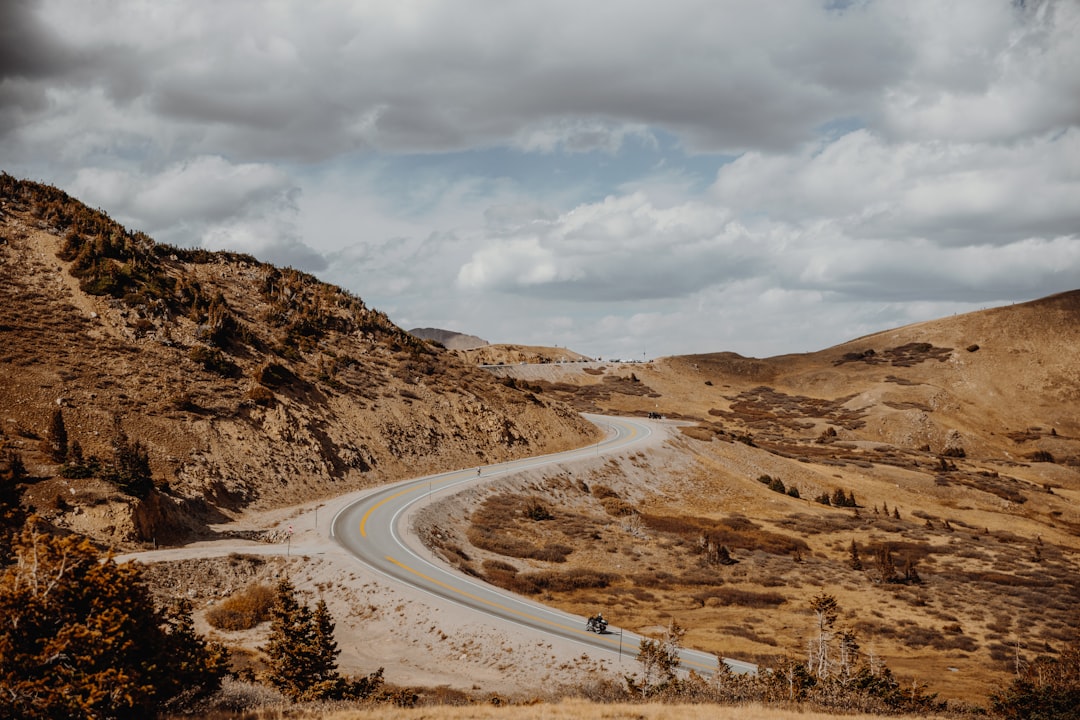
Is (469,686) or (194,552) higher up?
(194,552)

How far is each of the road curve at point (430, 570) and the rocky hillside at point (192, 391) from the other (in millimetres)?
4972

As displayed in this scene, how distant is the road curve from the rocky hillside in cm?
497

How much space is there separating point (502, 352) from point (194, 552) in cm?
12505

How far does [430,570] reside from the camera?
1319 inches

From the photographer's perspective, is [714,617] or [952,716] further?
[714,617]

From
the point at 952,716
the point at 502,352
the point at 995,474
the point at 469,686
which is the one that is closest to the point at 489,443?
the point at 469,686

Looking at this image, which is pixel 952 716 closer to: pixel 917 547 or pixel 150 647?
pixel 150 647

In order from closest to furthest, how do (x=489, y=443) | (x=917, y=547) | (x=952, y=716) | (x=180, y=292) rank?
(x=952, y=716) < (x=917, y=547) < (x=180, y=292) < (x=489, y=443)

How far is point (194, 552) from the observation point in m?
31.6

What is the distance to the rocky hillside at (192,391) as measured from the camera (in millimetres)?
35000

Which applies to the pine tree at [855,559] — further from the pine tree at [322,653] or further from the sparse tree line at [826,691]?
the pine tree at [322,653]

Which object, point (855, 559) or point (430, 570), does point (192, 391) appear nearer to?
point (430, 570)

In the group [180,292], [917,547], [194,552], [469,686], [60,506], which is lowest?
[917,547]

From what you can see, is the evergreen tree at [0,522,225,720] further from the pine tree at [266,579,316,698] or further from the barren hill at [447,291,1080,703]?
the barren hill at [447,291,1080,703]
